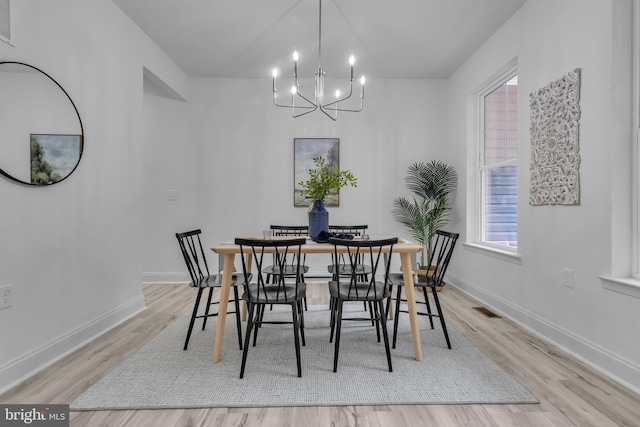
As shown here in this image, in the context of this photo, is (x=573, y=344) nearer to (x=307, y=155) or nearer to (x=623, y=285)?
(x=623, y=285)

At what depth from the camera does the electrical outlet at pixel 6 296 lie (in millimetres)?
1977

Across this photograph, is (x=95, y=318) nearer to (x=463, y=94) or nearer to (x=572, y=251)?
(x=572, y=251)

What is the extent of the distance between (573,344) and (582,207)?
3.09 ft

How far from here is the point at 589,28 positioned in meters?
2.38

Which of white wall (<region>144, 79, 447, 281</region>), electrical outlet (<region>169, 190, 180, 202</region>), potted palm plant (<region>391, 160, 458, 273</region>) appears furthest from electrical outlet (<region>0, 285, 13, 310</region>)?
potted palm plant (<region>391, 160, 458, 273</region>)

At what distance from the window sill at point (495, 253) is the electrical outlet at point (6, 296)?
12.1 ft

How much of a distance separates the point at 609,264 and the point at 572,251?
12.7 inches

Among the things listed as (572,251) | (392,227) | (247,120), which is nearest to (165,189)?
(247,120)

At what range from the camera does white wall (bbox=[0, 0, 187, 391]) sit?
6.88 feet

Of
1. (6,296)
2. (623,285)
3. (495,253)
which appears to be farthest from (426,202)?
(6,296)

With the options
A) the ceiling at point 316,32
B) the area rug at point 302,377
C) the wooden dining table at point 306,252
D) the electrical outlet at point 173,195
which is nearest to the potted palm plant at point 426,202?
the ceiling at point 316,32

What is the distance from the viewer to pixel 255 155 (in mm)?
4855

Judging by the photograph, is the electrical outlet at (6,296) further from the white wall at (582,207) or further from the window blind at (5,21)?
the white wall at (582,207)

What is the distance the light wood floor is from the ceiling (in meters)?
2.84
